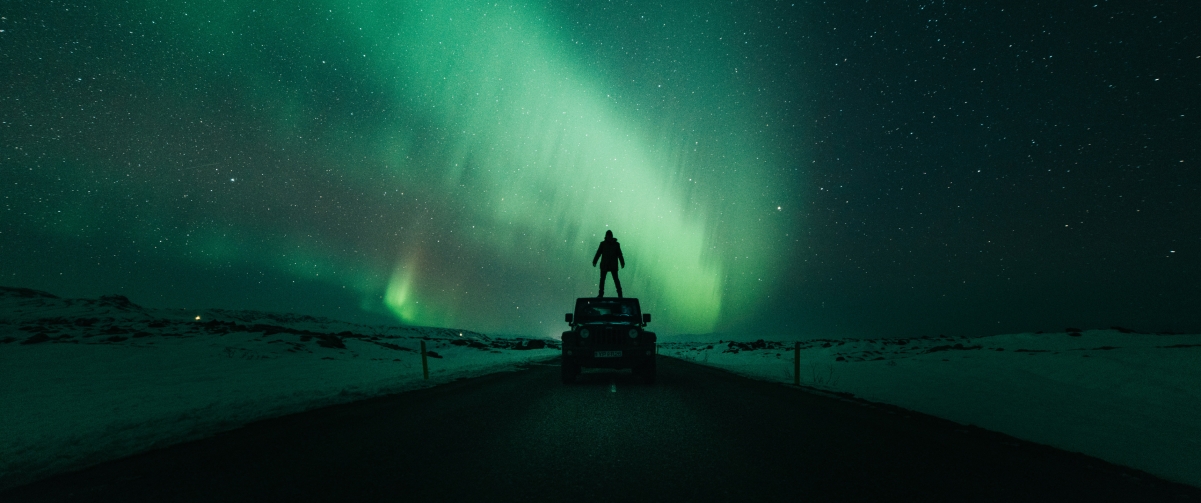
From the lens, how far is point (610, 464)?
15.9 ft

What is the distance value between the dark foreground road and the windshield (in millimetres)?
6410

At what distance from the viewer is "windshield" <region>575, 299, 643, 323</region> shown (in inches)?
574

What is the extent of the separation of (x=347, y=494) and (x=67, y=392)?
558 inches

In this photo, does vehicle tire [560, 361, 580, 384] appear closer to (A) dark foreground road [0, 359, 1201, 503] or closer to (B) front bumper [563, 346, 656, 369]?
(B) front bumper [563, 346, 656, 369]

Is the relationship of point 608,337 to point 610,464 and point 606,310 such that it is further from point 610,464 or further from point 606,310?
point 610,464

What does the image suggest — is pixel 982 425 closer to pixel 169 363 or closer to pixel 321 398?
pixel 321 398

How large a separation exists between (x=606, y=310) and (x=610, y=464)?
9.93 m

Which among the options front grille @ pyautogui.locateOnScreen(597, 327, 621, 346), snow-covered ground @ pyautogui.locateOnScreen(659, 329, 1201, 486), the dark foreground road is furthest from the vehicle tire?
snow-covered ground @ pyautogui.locateOnScreen(659, 329, 1201, 486)

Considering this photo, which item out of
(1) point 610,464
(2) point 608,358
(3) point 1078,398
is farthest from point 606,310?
(3) point 1078,398

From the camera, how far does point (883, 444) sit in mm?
5789

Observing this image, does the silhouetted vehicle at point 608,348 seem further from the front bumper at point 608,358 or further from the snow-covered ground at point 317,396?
the snow-covered ground at point 317,396

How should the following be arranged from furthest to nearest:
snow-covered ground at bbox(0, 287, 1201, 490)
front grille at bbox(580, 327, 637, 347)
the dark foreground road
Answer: front grille at bbox(580, 327, 637, 347) < snow-covered ground at bbox(0, 287, 1201, 490) < the dark foreground road

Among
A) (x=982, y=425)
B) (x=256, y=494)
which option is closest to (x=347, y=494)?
(x=256, y=494)

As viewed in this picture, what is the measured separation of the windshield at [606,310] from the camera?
47.9 ft
